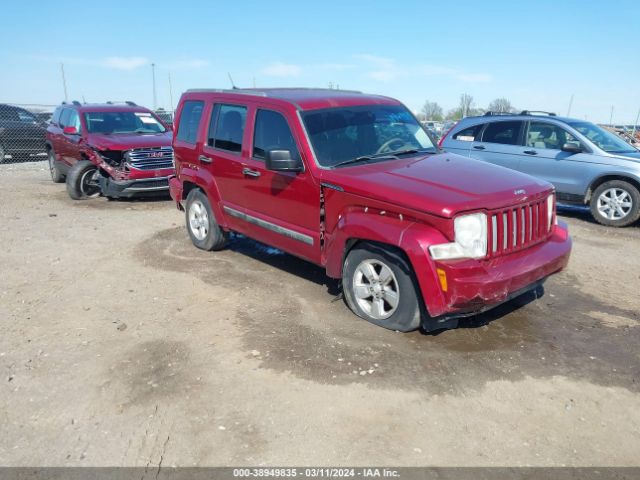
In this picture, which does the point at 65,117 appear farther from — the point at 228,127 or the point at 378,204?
the point at 378,204

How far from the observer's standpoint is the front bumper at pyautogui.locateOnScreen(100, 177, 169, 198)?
963 centimetres

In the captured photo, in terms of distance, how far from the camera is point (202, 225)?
6809 mm

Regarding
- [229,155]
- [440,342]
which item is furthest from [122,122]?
[440,342]

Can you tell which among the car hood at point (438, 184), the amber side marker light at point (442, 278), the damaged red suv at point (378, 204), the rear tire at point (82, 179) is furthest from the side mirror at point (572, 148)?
the rear tire at point (82, 179)

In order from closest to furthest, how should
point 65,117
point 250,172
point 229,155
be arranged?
point 250,172 → point 229,155 → point 65,117

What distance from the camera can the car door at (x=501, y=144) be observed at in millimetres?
9359

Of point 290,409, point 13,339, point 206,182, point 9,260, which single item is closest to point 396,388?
point 290,409

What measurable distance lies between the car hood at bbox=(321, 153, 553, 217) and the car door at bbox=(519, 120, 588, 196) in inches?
188

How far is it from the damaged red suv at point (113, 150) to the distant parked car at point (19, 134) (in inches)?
218

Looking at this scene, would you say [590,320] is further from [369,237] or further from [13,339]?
[13,339]

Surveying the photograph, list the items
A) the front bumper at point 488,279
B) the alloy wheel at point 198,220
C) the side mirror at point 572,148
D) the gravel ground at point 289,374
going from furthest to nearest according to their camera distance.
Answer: the side mirror at point 572,148 < the alloy wheel at point 198,220 < the front bumper at point 488,279 < the gravel ground at point 289,374

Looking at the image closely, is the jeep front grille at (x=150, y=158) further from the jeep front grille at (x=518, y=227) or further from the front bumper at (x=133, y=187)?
the jeep front grille at (x=518, y=227)

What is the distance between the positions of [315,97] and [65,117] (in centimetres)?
842

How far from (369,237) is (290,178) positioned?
1186 mm
